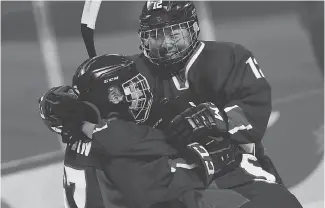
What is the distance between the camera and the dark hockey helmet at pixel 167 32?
1.46m

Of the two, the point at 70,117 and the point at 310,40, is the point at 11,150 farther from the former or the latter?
the point at 310,40

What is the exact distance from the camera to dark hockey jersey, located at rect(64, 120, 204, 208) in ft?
4.19

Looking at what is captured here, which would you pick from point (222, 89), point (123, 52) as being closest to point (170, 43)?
point (222, 89)

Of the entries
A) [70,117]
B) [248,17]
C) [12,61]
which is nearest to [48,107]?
[70,117]

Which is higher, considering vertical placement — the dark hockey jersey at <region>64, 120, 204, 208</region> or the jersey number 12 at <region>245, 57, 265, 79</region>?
the jersey number 12 at <region>245, 57, 265, 79</region>

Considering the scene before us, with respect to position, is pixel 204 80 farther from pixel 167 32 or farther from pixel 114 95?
pixel 114 95

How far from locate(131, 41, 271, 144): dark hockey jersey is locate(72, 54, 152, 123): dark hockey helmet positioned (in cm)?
12

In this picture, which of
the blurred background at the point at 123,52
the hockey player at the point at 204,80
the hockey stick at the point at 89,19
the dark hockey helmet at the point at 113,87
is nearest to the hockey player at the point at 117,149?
the dark hockey helmet at the point at 113,87

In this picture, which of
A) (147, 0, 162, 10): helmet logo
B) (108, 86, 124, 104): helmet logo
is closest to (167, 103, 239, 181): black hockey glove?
(108, 86, 124, 104): helmet logo

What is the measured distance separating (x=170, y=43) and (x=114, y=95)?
0.68ft

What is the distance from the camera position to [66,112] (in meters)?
1.29

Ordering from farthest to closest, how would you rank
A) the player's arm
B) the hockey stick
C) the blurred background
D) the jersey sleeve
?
the blurred background → the hockey stick → the jersey sleeve → the player's arm

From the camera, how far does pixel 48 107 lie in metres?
1.30

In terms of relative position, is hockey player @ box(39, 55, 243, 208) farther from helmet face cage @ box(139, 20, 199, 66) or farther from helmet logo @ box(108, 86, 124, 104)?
helmet face cage @ box(139, 20, 199, 66)
